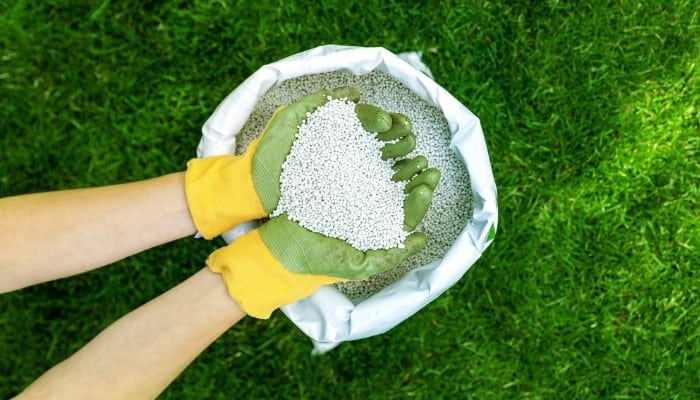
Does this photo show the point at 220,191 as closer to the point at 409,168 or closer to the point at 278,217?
the point at 278,217

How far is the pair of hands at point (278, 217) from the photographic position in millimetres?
834

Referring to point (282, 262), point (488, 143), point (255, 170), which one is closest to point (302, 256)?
point (282, 262)

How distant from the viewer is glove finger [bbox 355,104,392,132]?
0.85 m

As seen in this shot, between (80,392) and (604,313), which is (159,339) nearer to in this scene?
(80,392)

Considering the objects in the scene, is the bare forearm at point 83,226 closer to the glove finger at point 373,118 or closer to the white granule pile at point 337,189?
the white granule pile at point 337,189

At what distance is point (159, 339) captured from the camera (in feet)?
2.70

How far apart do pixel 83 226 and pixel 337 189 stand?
1.15 feet

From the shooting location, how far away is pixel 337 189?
0.86 meters

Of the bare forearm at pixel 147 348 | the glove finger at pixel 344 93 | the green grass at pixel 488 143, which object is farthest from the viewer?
the green grass at pixel 488 143

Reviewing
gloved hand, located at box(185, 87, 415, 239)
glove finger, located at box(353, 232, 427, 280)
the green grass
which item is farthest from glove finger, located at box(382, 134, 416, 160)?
the green grass

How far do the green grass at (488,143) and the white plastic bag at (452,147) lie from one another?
19 cm

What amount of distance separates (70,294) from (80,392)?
38 cm

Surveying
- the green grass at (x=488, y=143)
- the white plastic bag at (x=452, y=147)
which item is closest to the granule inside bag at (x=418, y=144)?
the white plastic bag at (x=452, y=147)

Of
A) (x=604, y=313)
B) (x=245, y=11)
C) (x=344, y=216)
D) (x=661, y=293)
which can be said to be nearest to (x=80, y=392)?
(x=344, y=216)
